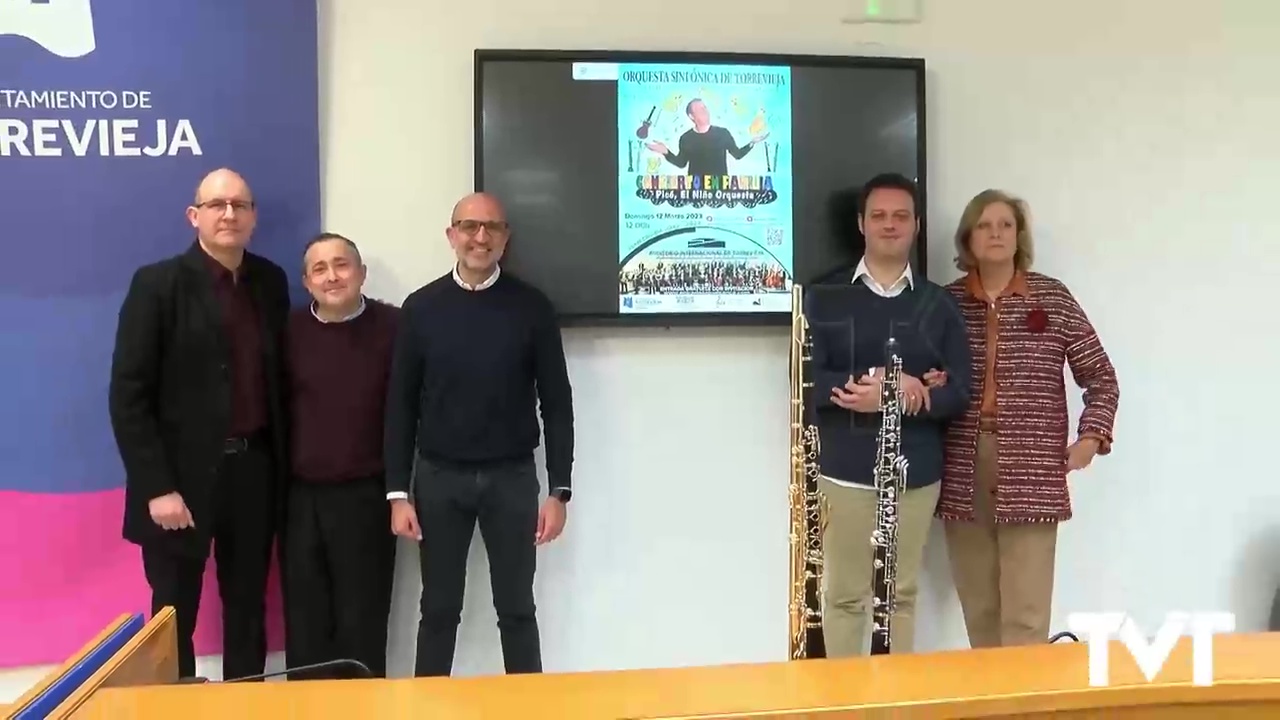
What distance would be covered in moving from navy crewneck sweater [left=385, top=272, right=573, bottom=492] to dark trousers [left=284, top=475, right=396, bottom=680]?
0.12 m

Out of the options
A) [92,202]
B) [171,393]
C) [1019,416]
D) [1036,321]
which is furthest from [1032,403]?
[92,202]

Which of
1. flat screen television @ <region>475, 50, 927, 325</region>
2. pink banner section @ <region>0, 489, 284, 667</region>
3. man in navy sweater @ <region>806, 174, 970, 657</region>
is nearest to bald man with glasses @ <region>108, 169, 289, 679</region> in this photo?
pink banner section @ <region>0, 489, 284, 667</region>

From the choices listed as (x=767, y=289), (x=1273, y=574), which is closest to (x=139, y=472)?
(x=767, y=289)

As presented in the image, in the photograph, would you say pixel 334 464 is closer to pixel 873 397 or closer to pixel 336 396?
pixel 336 396

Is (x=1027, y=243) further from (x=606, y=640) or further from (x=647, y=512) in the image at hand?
(x=606, y=640)

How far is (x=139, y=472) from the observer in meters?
2.30

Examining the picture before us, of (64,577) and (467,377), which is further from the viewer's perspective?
(64,577)

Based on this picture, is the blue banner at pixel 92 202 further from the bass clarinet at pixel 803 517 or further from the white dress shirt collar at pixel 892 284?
the white dress shirt collar at pixel 892 284

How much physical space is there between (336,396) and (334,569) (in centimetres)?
44

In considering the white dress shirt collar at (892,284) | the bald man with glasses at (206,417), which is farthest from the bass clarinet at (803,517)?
the bald man with glasses at (206,417)

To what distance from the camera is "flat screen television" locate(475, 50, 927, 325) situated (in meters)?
2.70

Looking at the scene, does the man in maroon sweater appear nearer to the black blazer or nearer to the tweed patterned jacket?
the black blazer

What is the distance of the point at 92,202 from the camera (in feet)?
8.46

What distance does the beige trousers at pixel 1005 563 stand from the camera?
8.46ft
